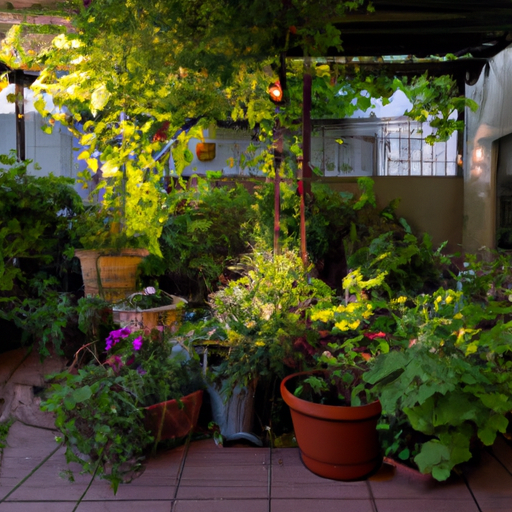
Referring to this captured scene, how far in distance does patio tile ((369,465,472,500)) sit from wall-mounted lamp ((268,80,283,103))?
247cm

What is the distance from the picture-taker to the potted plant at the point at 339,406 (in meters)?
2.30

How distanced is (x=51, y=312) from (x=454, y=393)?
2709 mm

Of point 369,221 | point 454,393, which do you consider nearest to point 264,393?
point 454,393

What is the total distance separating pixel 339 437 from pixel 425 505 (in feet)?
1.48

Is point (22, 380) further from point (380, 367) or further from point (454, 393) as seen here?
point (454, 393)

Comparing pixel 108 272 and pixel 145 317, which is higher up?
pixel 108 272

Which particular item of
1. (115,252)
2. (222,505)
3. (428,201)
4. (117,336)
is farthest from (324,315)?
(428,201)

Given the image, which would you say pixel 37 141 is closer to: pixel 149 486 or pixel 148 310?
pixel 148 310

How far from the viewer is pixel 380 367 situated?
7.43 feet

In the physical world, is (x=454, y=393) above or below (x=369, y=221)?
below

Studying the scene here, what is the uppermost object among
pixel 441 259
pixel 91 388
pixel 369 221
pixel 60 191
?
pixel 60 191

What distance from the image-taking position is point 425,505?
216cm

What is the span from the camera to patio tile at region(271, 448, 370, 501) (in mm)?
2256

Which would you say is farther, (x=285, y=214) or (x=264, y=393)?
(x=285, y=214)
